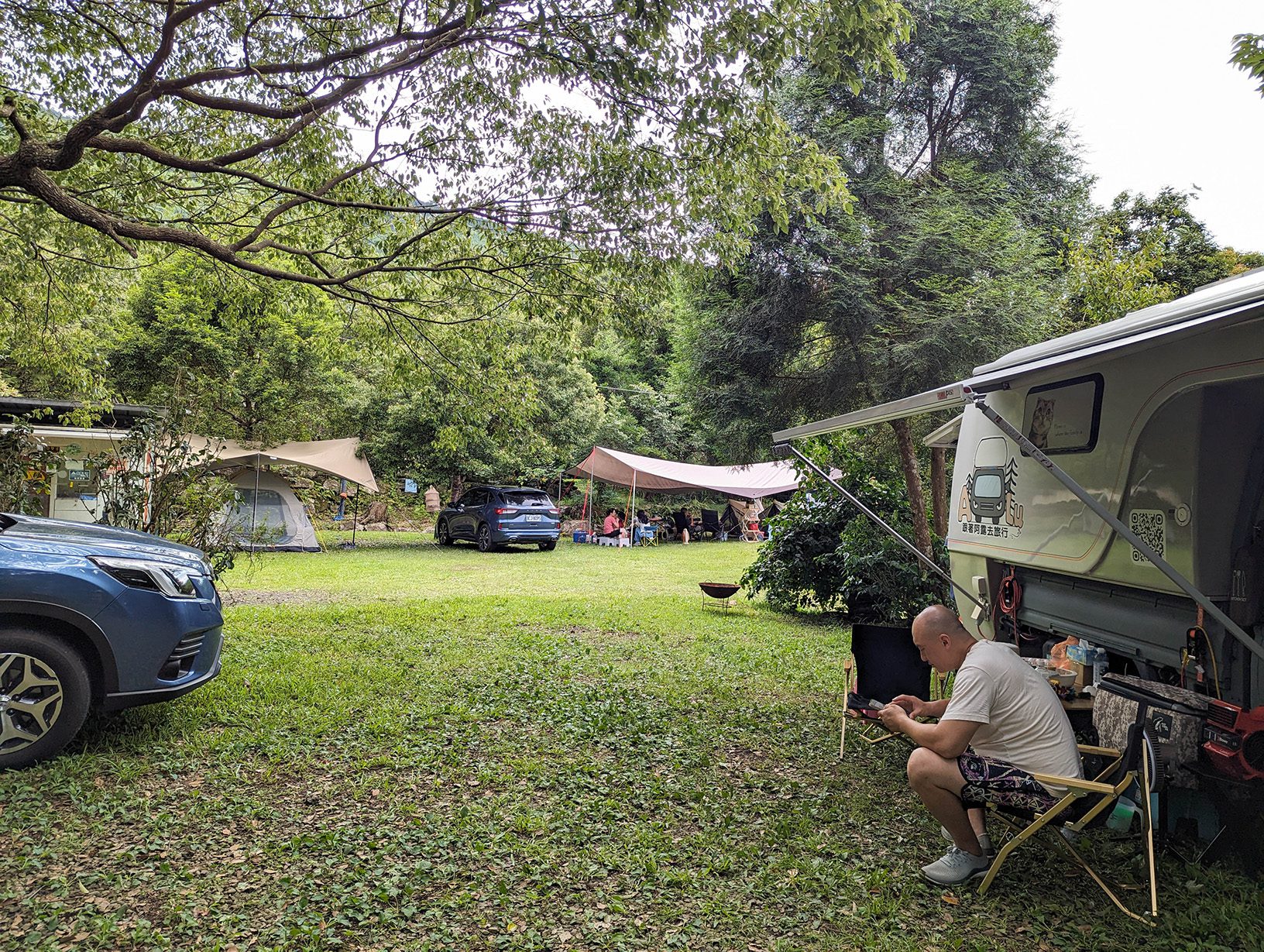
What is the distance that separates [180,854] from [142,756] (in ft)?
3.97

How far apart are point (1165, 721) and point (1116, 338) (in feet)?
5.06

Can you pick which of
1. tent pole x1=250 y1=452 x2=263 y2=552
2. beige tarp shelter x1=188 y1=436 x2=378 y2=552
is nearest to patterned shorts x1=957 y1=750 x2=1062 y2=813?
tent pole x1=250 y1=452 x2=263 y2=552

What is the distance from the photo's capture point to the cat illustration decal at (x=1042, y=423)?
4.23 m

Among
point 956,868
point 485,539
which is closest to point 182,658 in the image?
point 956,868

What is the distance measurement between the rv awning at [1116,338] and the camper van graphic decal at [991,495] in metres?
0.56

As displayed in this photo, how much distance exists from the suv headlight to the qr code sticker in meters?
4.53

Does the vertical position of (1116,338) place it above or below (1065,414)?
above

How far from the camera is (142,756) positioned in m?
4.13

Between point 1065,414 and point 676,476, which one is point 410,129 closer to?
point 1065,414

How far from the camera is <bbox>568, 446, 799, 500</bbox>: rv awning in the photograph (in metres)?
20.2

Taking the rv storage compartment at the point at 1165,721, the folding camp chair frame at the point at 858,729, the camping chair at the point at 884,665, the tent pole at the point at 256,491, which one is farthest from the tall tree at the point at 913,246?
the tent pole at the point at 256,491

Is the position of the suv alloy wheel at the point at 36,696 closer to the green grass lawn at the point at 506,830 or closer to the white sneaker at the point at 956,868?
the green grass lawn at the point at 506,830

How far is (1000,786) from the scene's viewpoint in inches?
A: 120

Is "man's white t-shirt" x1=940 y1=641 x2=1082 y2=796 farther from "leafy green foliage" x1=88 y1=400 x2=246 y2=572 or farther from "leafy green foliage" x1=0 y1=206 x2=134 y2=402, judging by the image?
"leafy green foliage" x1=0 y1=206 x2=134 y2=402
